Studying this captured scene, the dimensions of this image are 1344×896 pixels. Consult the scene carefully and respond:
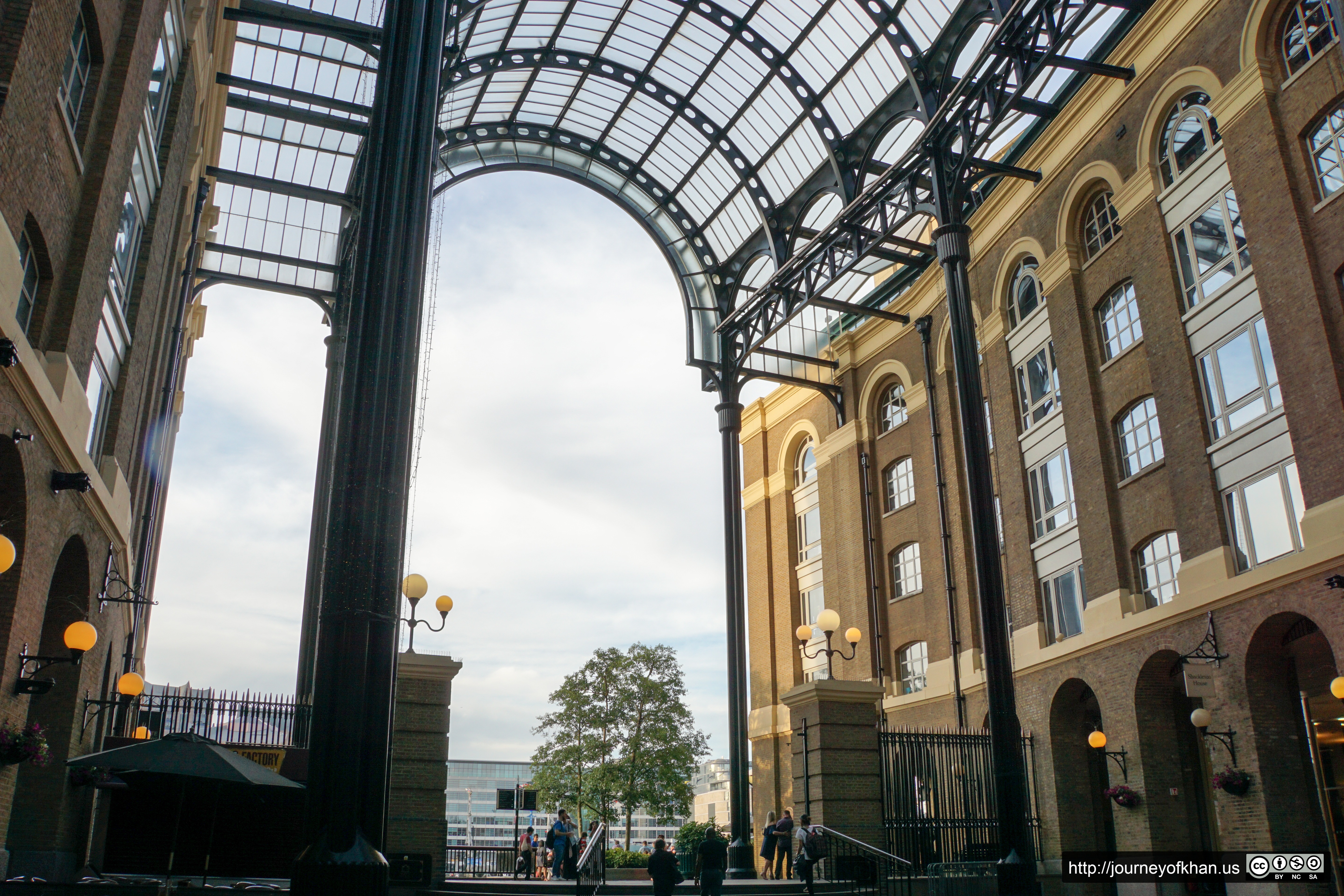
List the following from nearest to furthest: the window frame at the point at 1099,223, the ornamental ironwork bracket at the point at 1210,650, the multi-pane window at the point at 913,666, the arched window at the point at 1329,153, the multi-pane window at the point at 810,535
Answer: the arched window at the point at 1329,153 < the ornamental ironwork bracket at the point at 1210,650 < the window frame at the point at 1099,223 < the multi-pane window at the point at 913,666 < the multi-pane window at the point at 810,535

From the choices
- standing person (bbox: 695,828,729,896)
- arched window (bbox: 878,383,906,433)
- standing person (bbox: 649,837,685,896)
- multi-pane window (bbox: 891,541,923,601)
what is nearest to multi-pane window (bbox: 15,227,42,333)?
standing person (bbox: 649,837,685,896)

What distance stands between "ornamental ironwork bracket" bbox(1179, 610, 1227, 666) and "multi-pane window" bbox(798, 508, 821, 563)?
16851 millimetres

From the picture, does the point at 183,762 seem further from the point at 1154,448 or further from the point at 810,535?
the point at 810,535

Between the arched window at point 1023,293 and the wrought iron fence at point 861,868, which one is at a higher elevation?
the arched window at point 1023,293

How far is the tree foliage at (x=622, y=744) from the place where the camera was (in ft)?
109

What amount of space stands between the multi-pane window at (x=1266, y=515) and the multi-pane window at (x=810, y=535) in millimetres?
17087

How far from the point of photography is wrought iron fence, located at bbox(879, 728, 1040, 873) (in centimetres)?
Result: 1686

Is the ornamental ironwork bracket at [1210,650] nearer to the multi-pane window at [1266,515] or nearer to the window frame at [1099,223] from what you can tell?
the multi-pane window at [1266,515]

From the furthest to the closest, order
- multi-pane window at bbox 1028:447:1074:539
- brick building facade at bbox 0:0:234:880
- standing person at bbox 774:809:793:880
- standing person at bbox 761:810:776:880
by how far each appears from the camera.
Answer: multi-pane window at bbox 1028:447:1074:539
standing person at bbox 761:810:776:880
standing person at bbox 774:809:793:880
brick building facade at bbox 0:0:234:880

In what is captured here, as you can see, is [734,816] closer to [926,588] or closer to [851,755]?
[851,755]

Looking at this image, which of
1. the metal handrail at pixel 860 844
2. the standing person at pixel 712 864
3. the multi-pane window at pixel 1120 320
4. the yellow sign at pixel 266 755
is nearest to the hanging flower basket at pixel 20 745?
the yellow sign at pixel 266 755

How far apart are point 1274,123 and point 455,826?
17268cm

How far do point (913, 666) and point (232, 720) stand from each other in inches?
740

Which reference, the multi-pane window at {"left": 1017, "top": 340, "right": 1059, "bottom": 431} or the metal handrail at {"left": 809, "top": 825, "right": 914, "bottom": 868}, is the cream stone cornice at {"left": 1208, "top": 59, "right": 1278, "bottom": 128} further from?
the metal handrail at {"left": 809, "top": 825, "right": 914, "bottom": 868}
